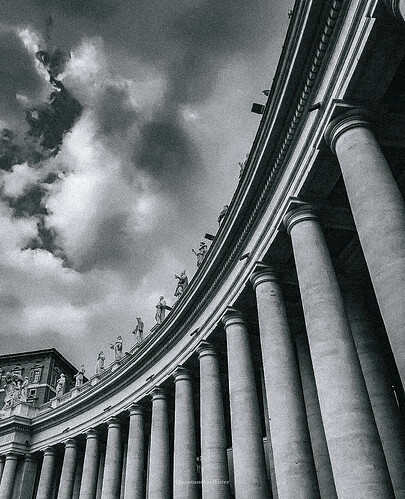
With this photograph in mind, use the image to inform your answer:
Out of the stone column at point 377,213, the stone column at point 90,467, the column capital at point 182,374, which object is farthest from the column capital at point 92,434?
the stone column at point 377,213

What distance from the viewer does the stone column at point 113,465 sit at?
2021 inches

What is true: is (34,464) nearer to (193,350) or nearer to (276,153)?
(193,350)

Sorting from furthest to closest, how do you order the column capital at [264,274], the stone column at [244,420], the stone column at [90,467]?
the stone column at [90,467] → the column capital at [264,274] → the stone column at [244,420]

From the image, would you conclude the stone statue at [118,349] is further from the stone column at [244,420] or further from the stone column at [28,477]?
the stone column at [244,420]

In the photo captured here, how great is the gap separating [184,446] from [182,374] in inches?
245

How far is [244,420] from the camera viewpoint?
29469 mm

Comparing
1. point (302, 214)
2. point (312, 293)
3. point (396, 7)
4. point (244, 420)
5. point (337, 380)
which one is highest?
point (302, 214)

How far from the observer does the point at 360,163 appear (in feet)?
59.6

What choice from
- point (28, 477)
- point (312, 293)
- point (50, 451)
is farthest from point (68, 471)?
point (312, 293)

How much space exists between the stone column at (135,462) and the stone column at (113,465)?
15.5ft

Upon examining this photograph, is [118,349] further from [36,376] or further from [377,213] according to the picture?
[377,213]

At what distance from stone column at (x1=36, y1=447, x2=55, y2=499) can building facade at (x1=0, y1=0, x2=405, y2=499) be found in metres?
22.7

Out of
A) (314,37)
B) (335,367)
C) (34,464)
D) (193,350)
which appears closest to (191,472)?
(193,350)

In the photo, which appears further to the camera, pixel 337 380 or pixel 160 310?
pixel 160 310
